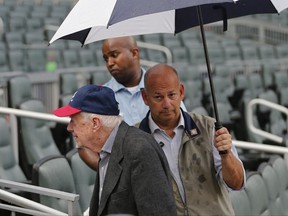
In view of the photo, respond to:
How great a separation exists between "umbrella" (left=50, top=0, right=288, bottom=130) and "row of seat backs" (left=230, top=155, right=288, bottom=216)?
1105 mm

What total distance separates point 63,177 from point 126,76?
80 centimetres

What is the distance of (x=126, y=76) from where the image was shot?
4352 mm

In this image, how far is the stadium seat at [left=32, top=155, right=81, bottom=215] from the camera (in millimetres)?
4387

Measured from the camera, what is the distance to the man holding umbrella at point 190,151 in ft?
10.2

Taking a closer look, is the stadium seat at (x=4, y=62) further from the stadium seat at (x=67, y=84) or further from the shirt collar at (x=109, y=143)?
the shirt collar at (x=109, y=143)

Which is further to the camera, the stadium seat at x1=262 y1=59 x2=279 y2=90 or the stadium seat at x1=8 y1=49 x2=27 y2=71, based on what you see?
the stadium seat at x1=262 y1=59 x2=279 y2=90

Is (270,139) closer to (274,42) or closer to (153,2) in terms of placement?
(153,2)

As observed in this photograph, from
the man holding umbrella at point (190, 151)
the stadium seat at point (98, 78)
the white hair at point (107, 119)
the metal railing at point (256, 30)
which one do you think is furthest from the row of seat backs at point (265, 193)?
the metal railing at point (256, 30)

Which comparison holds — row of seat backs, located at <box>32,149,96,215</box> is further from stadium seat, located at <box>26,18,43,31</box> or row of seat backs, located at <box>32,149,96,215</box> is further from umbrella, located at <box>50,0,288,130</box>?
stadium seat, located at <box>26,18,43,31</box>

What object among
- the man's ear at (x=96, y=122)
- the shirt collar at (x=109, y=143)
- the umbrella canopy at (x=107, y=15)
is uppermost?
the umbrella canopy at (x=107, y=15)

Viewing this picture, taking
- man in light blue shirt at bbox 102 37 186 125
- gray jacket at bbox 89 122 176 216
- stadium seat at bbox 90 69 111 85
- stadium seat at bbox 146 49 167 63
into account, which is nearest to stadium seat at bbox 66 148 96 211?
man in light blue shirt at bbox 102 37 186 125

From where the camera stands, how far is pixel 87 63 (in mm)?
12680

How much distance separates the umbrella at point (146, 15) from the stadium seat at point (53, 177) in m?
0.87

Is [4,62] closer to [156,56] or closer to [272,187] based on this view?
[156,56]
